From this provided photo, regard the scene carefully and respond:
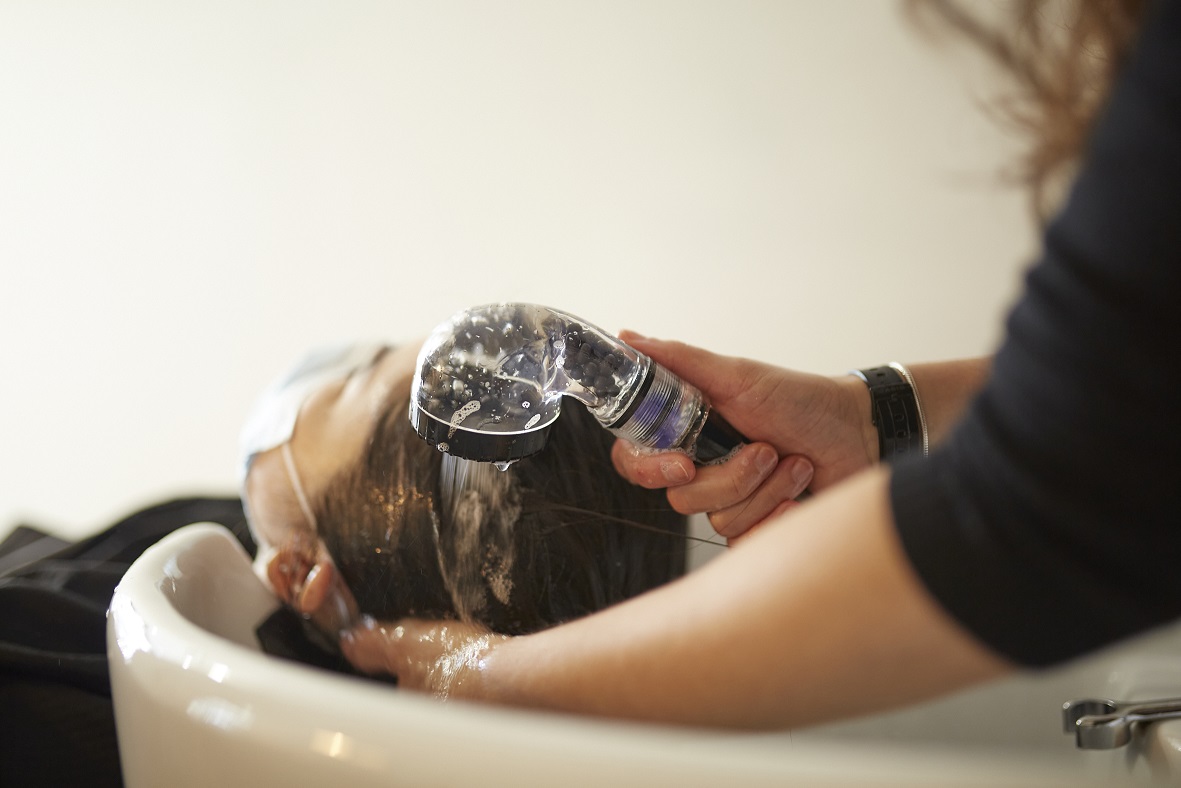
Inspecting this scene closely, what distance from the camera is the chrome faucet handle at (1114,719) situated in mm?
712

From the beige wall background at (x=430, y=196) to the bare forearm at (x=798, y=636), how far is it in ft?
3.30

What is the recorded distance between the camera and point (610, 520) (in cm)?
75

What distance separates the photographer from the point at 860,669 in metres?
0.32

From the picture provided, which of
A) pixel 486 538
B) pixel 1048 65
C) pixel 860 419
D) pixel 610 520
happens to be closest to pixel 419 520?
pixel 486 538

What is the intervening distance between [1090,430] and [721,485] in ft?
1.58

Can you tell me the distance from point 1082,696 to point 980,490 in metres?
0.69

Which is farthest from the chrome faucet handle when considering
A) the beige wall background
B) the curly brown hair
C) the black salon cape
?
the black salon cape

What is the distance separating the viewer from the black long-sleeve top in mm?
250

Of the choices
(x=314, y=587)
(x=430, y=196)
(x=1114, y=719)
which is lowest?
(x=1114, y=719)

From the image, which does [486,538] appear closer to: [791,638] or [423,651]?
[423,651]

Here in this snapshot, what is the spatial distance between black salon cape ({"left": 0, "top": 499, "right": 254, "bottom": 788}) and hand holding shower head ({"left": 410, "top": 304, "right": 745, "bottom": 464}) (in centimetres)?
32

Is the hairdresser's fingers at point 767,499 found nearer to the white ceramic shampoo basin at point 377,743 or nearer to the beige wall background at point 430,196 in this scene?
the white ceramic shampoo basin at point 377,743

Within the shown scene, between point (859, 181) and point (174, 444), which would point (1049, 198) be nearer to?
point (859, 181)

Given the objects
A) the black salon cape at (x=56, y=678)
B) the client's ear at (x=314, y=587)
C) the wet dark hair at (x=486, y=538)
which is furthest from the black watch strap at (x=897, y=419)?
the black salon cape at (x=56, y=678)
